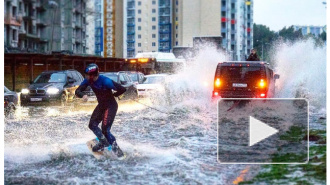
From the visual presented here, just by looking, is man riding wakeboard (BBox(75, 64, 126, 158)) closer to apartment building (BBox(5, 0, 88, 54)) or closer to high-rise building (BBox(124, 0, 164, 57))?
high-rise building (BBox(124, 0, 164, 57))

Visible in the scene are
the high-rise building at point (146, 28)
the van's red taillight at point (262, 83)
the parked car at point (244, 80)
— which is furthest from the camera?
the high-rise building at point (146, 28)

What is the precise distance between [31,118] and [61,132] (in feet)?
12.3

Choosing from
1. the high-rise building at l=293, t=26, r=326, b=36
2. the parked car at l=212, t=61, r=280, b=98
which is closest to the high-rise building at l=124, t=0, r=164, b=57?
the parked car at l=212, t=61, r=280, b=98

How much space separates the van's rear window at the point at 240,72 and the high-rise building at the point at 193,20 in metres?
0.78

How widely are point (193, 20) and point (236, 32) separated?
1.64 m

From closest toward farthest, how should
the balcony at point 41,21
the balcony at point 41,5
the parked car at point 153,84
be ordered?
the parked car at point 153,84
the balcony at point 41,5
the balcony at point 41,21

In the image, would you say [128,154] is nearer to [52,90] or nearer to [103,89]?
[103,89]

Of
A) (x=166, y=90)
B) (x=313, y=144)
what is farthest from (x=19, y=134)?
(x=166, y=90)

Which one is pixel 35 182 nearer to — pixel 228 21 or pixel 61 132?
pixel 61 132

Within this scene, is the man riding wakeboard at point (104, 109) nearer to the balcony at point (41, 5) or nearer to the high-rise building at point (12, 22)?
the balcony at point (41, 5)

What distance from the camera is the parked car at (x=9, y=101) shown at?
57.0ft
